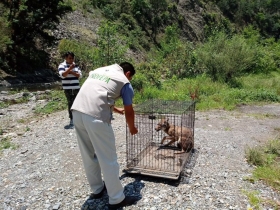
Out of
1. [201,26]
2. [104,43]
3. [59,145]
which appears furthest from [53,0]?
[201,26]

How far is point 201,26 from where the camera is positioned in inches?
2221

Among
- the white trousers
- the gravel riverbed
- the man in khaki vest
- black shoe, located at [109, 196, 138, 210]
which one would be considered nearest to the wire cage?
the gravel riverbed

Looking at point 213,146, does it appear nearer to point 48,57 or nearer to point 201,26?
point 48,57

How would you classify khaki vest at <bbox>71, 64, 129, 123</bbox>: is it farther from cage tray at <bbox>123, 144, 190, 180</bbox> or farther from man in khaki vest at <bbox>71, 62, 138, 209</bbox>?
cage tray at <bbox>123, 144, 190, 180</bbox>

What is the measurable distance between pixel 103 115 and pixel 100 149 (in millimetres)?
446

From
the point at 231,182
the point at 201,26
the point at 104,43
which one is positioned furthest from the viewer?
the point at 201,26

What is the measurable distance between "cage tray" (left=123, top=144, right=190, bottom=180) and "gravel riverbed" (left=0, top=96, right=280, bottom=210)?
12cm

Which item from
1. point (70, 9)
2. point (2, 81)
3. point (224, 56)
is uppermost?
point (70, 9)

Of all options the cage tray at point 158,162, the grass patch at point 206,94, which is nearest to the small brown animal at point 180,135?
the cage tray at point 158,162

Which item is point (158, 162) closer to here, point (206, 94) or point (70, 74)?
point (70, 74)

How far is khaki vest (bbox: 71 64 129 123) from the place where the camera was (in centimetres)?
371

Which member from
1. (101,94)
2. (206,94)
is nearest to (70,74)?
(101,94)

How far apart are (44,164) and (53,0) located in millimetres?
19167

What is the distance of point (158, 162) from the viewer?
5.33m
